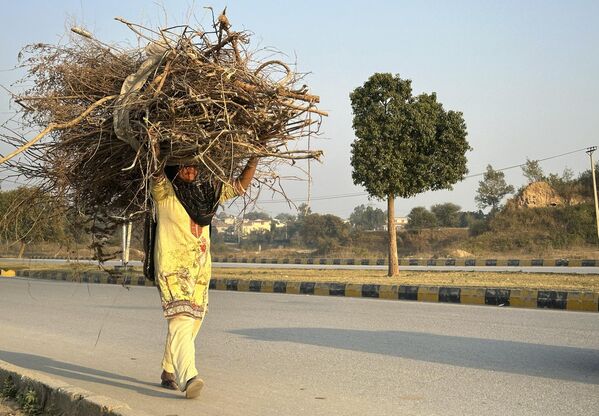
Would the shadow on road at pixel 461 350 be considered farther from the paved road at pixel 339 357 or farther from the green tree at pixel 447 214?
the green tree at pixel 447 214

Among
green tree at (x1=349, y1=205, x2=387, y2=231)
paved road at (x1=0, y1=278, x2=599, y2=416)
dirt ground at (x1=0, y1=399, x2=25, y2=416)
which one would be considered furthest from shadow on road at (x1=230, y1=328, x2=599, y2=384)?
green tree at (x1=349, y1=205, x2=387, y2=231)

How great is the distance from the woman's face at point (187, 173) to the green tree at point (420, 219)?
172ft

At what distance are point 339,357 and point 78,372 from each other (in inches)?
91.8

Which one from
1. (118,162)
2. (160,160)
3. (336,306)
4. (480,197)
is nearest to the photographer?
(160,160)

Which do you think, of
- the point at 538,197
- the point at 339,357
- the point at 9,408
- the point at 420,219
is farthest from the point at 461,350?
the point at 420,219

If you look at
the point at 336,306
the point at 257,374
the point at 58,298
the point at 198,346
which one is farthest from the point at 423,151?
the point at 257,374

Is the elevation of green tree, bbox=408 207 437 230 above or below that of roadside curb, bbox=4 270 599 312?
above

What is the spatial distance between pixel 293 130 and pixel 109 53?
1.43 m

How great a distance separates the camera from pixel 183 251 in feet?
17.3

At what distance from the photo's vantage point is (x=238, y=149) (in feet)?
16.3

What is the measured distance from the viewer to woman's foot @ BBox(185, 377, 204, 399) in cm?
512

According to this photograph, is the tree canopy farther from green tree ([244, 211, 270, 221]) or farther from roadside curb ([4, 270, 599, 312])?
green tree ([244, 211, 270, 221])

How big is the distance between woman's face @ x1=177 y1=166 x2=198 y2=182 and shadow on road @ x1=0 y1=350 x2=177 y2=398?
5.16 ft

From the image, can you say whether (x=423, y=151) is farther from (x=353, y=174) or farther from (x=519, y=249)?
(x=519, y=249)
